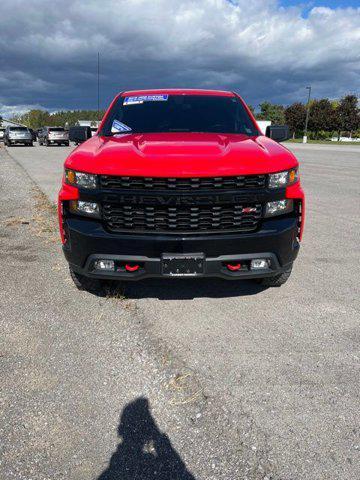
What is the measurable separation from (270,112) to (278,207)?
107130mm

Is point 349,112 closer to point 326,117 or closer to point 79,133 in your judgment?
point 326,117

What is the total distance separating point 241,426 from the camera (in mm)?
2248

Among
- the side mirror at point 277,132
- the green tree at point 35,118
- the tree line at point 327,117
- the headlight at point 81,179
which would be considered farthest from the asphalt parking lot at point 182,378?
the green tree at point 35,118

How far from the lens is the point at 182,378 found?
2.66 m

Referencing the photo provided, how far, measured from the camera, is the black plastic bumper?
124 inches

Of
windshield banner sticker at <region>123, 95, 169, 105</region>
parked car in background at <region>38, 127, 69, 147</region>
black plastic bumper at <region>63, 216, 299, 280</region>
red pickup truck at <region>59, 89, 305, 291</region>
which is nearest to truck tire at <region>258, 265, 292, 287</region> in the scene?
red pickup truck at <region>59, 89, 305, 291</region>

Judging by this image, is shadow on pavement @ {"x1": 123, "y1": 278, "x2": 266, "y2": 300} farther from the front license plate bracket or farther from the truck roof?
the truck roof

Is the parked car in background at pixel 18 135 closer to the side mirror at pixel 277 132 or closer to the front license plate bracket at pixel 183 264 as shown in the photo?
the side mirror at pixel 277 132

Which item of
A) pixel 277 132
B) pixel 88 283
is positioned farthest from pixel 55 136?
pixel 88 283

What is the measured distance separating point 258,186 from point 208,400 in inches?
61.9

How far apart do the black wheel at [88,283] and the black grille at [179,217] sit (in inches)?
33.4

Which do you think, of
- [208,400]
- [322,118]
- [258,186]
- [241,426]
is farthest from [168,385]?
[322,118]

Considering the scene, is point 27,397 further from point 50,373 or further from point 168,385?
point 168,385

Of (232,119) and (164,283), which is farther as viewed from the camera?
(232,119)
